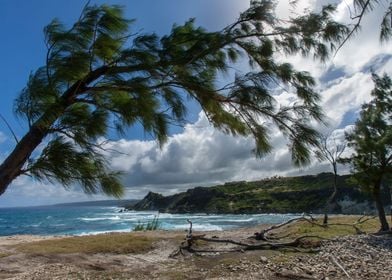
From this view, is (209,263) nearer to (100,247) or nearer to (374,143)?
(100,247)

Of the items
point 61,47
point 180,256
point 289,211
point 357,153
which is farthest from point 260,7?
point 289,211

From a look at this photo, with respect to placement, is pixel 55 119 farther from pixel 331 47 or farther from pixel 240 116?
pixel 331 47

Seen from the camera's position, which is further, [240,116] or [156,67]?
[240,116]

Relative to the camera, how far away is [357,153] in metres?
16.1

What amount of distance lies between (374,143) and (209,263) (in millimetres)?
7727

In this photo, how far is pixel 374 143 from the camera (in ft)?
49.6

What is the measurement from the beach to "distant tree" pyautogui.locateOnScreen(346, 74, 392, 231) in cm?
336

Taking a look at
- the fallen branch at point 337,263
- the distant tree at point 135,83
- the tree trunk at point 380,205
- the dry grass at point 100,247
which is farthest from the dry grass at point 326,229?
the distant tree at point 135,83

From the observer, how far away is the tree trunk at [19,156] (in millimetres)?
3932

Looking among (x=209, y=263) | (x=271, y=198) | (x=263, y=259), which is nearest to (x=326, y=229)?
(x=263, y=259)

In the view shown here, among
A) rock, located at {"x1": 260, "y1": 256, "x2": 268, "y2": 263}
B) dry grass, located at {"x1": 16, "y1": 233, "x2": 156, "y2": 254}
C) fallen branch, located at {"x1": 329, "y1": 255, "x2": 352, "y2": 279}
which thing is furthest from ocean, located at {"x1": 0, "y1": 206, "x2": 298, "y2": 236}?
fallen branch, located at {"x1": 329, "y1": 255, "x2": 352, "y2": 279}

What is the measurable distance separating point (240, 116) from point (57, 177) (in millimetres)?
1942

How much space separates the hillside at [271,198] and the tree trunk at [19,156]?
2790 inches

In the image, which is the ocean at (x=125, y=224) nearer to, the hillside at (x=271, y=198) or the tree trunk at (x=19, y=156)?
the hillside at (x=271, y=198)
